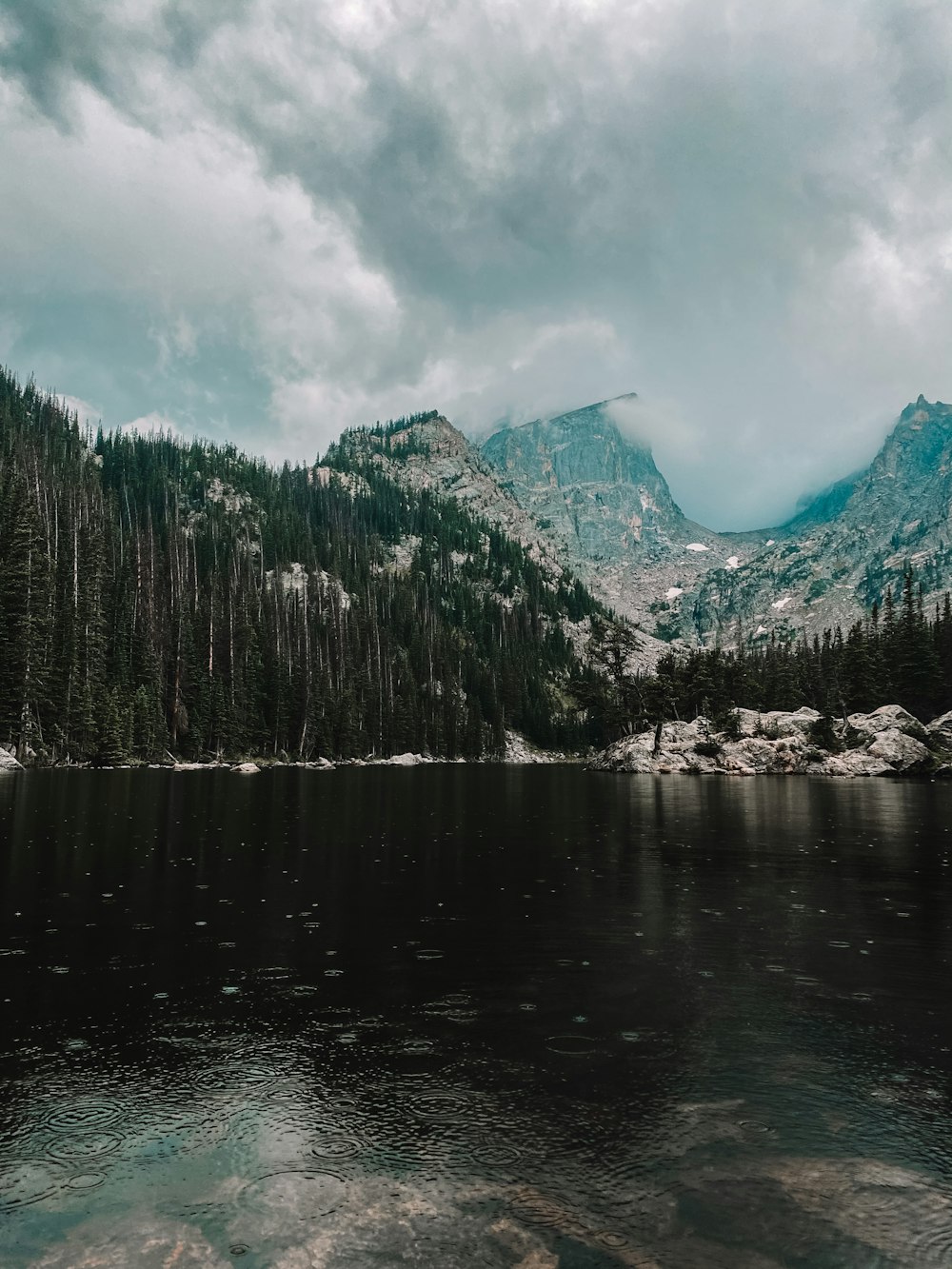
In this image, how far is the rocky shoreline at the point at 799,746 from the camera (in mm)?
88438

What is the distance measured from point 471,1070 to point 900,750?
9480 cm

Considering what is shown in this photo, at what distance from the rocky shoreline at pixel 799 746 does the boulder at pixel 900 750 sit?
0.10 metres

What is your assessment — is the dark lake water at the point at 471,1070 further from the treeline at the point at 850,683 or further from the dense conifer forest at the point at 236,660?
the treeline at the point at 850,683

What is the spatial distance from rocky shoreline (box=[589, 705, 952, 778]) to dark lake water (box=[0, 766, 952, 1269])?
76956mm

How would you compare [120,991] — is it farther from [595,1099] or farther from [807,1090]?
[807,1090]

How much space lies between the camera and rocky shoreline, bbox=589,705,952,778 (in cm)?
8844

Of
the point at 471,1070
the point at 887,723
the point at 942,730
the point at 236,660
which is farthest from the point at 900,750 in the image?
the point at 236,660

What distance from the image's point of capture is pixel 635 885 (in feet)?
69.0

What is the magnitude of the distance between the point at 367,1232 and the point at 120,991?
7.58 m

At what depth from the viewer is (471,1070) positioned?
8.70 metres

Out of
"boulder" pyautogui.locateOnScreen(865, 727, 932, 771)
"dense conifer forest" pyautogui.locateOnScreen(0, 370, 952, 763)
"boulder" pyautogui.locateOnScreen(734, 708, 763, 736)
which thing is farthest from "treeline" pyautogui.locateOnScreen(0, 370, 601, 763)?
"boulder" pyautogui.locateOnScreen(865, 727, 932, 771)

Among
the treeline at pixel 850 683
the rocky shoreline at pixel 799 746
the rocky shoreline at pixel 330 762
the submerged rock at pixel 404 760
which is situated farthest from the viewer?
the submerged rock at pixel 404 760

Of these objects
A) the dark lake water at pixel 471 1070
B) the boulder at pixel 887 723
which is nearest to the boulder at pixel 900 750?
the boulder at pixel 887 723

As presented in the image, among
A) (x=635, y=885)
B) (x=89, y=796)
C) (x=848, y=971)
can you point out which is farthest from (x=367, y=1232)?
(x=89, y=796)
